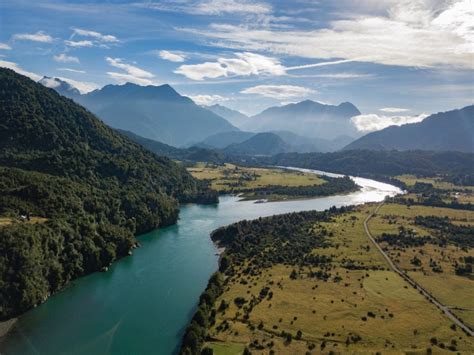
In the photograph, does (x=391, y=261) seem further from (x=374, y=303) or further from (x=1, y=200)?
(x=1, y=200)

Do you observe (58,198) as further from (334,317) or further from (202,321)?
(334,317)

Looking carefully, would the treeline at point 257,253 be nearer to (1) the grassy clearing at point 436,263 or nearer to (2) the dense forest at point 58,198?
(1) the grassy clearing at point 436,263

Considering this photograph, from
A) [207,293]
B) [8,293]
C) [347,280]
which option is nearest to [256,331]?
[207,293]

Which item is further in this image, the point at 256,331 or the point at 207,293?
the point at 207,293

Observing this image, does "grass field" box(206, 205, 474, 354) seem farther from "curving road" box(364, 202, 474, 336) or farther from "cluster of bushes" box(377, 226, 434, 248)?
"cluster of bushes" box(377, 226, 434, 248)

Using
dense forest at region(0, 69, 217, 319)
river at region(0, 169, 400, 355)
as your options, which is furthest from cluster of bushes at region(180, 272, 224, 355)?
dense forest at region(0, 69, 217, 319)

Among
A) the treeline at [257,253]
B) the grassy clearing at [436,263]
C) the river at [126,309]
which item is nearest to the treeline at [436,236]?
the grassy clearing at [436,263]

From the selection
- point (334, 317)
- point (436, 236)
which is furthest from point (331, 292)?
point (436, 236)
